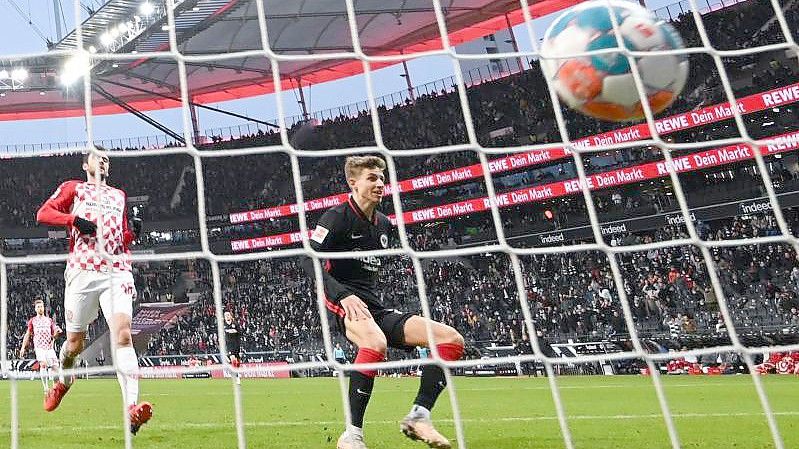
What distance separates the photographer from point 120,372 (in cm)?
278

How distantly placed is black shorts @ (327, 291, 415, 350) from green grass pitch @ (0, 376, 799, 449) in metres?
0.63

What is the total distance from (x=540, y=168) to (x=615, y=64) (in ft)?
58.7

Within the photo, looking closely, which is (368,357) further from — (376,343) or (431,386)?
(431,386)

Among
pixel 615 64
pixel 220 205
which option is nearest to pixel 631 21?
pixel 615 64

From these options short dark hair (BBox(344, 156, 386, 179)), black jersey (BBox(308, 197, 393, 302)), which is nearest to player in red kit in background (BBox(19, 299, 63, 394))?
black jersey (BBox(308, 197, 393, 302))

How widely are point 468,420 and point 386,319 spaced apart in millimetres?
1935

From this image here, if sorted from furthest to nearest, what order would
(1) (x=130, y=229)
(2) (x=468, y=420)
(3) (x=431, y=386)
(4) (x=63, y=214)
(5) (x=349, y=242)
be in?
(2) (x=468, y=420) < (1) (x=130, y=229) < (4) (x=63, y=214) < (5) (x=349, y=242) < (3) (x=431, y=386)

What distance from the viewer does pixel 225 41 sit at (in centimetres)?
2161

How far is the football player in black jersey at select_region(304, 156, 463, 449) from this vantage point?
11.4 ft

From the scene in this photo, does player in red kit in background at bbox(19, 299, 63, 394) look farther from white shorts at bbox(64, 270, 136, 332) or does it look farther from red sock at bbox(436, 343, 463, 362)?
red sock at bbox(436, 343, 463, 362)

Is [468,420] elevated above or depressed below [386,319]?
below

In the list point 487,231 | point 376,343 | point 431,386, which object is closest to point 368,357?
point 376,343

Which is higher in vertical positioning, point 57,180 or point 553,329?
point 57,180

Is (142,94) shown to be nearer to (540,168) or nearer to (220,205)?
(220,205)
